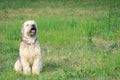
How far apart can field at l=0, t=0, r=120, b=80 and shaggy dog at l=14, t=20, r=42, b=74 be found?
197 mm

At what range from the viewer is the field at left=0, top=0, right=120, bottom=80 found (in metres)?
10.4

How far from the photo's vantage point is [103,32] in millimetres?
15930

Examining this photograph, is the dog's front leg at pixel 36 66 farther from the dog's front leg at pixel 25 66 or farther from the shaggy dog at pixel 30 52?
the dog's front leg at pixel 25 66

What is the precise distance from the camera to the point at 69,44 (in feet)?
47.4

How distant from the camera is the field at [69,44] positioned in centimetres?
1041

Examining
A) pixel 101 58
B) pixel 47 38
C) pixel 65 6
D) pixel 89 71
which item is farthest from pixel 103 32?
pixel 65 6

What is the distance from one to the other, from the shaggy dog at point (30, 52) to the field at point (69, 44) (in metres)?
0.20

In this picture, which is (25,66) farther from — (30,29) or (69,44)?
(69,44)

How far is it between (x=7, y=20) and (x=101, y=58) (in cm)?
971

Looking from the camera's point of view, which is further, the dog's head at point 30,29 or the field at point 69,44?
the dog's head at point 30,29

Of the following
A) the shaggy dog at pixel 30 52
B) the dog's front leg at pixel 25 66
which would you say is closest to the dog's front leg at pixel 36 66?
the shaggy dog at pixel 30 52

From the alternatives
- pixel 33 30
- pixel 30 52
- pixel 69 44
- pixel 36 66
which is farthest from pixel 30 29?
pixel 69 44

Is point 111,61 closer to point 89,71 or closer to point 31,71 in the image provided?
point 89,71

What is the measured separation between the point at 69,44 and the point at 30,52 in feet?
12.6
